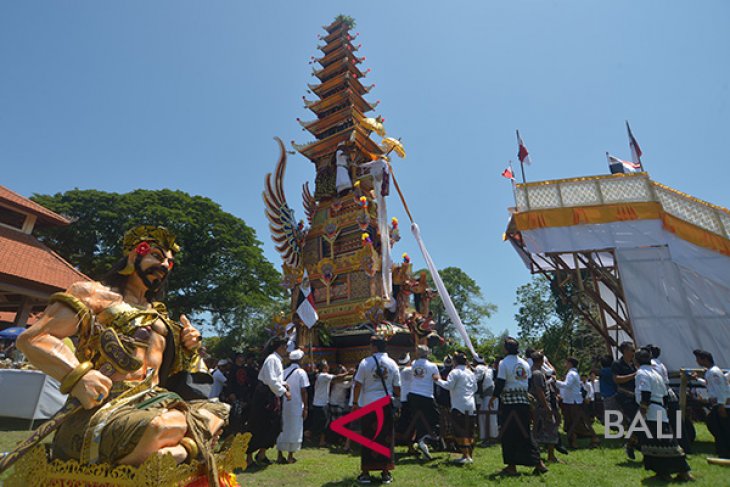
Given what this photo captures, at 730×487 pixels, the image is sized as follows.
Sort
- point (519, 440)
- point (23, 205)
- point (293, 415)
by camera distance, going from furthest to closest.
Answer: point (23, 205) < point (293, 415) < point (519, 440)

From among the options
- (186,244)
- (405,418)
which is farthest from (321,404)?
(186,244)

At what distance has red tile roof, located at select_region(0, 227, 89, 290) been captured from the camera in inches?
548

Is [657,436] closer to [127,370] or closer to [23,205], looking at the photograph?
[127,370]

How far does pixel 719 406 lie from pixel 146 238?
7983 mm

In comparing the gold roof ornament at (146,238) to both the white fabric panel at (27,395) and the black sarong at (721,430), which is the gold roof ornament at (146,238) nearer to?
the white fabric panel at (27,395)

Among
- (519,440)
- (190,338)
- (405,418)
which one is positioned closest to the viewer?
(190,338)

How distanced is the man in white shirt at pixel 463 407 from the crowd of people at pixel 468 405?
17 mm

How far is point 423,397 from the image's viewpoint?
712 cm

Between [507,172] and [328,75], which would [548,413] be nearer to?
[507,172]

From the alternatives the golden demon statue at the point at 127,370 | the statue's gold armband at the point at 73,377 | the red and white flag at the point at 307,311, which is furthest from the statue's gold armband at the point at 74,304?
the red and white flag at the point at 307,311

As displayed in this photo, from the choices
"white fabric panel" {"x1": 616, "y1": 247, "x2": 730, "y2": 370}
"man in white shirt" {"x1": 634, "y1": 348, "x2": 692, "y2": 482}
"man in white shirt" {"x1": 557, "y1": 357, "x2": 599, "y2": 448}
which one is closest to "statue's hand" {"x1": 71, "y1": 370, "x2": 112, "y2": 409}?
"man in white shirt" {"x1": 634, "y1": 348, "x2": 692, "y2": 482}

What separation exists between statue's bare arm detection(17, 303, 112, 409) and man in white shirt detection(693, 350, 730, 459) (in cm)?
786

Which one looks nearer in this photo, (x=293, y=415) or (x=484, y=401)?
(x=293, y=415)

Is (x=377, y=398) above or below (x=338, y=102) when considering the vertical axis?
below
